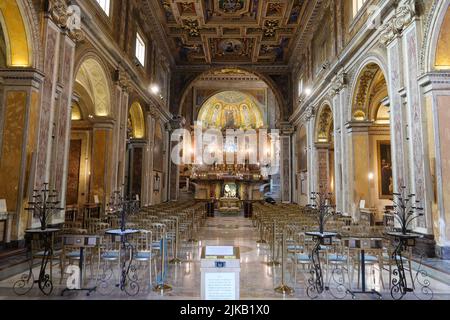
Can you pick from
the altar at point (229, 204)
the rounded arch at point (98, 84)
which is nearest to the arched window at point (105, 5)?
the rounded arch at point (98, 84)

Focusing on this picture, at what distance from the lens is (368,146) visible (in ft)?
37.6

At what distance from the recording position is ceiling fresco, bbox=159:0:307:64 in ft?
53.8

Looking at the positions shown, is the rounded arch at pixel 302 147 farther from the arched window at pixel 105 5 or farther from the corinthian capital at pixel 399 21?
the arched window at pixel 105 5

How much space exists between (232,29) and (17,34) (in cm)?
1390

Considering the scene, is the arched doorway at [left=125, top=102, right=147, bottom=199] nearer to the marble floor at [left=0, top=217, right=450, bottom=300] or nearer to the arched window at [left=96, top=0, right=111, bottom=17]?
the arched window at [left=96, top=0, right=111, bottom=17]

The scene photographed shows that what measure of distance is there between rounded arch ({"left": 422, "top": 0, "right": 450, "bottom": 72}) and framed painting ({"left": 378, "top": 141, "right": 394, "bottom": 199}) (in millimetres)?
7031

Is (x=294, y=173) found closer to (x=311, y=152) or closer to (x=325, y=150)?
(x=311, y=152)

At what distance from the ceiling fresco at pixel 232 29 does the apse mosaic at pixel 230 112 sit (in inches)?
Answer: 348

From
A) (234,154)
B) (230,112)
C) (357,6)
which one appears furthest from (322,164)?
(230,112)

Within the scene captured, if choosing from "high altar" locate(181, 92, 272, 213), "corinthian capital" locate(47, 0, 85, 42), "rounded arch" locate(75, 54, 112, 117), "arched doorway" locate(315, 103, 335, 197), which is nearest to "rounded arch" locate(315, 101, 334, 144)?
"arched doorway" locate(315, 103, 335, 197)

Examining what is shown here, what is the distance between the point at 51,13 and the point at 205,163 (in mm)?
23291

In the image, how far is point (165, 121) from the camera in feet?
70.5
